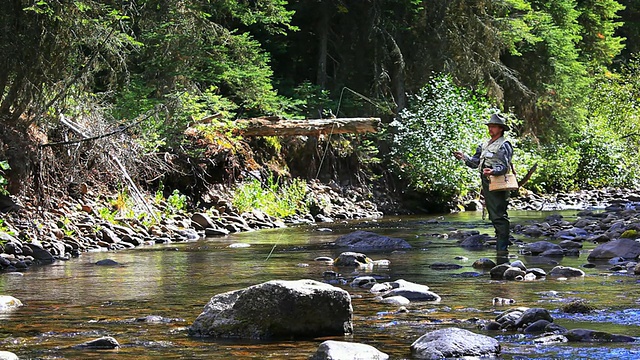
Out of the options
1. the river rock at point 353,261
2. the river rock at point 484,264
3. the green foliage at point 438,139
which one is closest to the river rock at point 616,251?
the river rock at point 484,264

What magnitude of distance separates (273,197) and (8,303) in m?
14.0

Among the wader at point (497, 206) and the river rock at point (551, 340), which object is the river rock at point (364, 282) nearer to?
the river rock at point (551, 340)

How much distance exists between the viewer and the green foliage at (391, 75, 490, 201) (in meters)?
24.1

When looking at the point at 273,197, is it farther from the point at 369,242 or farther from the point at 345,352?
the point at 345,352

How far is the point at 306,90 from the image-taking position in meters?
23.9

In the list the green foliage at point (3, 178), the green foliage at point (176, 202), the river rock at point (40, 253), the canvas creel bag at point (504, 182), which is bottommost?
the river rock at point (40, 253)

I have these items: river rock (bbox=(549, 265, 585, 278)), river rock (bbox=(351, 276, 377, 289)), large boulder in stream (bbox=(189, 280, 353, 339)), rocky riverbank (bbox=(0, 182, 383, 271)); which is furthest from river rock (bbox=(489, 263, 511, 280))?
rocky riverbank (bbox=(0, 182, 383, 271))

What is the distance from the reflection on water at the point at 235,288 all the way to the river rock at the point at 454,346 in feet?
0.28

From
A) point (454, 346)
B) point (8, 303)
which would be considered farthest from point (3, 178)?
point (454, 346)

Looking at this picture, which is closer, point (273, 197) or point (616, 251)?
point (616, 251)

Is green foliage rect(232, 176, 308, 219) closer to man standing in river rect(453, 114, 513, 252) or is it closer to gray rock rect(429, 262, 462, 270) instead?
man standing in river rect(453, 114, 513, 252)

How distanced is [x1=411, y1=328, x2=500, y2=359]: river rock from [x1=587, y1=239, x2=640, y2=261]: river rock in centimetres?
548

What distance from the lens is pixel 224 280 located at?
362 inches

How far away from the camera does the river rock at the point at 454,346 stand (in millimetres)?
5105
